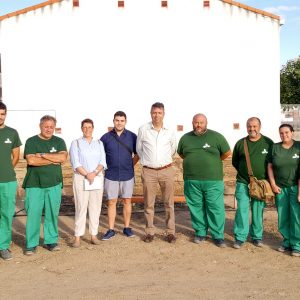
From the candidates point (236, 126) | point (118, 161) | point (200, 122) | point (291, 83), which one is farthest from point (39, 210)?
point (291, 83)

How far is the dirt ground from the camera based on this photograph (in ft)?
14.0

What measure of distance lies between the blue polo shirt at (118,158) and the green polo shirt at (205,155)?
792mm

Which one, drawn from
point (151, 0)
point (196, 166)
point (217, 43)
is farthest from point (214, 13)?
point (196, 166)

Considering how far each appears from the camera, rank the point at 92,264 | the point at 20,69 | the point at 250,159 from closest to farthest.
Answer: the point at 92,264 → the point at 250,159 → the point at 20,69

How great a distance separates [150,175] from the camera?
582 centimetres

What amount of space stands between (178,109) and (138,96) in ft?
4.98

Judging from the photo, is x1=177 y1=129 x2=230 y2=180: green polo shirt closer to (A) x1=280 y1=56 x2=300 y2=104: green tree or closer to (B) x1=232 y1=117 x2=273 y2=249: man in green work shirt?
(B) x1=232 y1=117 x2=273 y2=249: man in green work shirt

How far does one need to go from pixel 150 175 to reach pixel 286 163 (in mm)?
1737

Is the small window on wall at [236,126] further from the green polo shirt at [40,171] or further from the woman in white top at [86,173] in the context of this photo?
the green polo shirt at [40,171]

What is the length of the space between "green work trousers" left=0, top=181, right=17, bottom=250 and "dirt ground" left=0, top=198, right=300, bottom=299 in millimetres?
264

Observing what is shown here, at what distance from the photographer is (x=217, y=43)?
1579 centimetres

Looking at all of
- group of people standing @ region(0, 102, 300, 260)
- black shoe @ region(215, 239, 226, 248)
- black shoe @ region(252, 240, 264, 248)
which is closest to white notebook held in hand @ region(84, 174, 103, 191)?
group of people standing @ region(0, 102, 300, 260)

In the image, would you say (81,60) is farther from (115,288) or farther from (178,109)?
(115,288)

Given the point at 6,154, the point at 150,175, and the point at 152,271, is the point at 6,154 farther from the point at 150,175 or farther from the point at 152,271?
the point at 152,271
